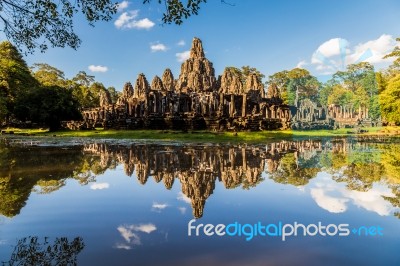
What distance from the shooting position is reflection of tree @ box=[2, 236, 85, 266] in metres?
3.67

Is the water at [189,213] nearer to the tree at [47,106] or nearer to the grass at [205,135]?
the grass at [205,135]

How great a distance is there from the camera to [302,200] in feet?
21.2

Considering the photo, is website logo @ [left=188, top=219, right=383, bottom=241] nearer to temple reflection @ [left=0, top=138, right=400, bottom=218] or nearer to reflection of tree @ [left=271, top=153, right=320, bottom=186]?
temple reflection @ [left=0, top=138, right=400, bottom=218]

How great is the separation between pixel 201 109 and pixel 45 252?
139 ft

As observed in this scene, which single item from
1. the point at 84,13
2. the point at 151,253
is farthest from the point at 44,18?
the point at 151,253

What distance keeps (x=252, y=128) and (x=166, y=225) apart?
32305mm

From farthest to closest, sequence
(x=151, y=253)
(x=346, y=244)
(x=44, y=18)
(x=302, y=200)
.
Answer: (x=44, y=18) < (x=302, y=200) < (x=346, y=244) < (x=151, y=253)

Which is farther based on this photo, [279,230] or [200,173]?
[200,173]

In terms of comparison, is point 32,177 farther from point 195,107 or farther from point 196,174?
point 195,107

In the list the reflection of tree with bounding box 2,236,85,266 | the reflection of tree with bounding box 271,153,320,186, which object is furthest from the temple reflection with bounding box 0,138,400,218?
the reflection of tree with bounding box 2,236,85,266

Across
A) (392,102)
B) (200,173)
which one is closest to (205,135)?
(200,173)

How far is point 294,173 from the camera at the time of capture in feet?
32.0

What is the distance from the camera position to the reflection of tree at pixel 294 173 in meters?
8.51

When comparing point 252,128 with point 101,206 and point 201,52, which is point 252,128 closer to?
point 101,206
